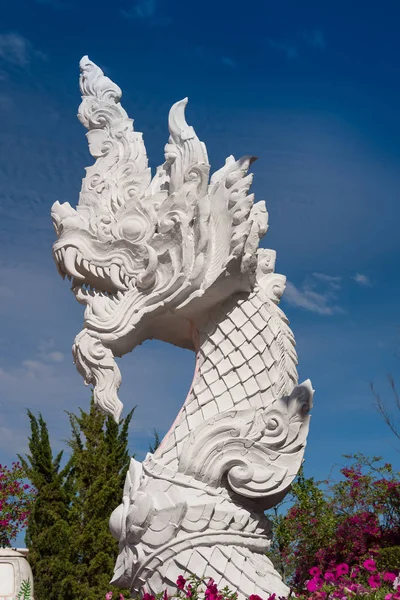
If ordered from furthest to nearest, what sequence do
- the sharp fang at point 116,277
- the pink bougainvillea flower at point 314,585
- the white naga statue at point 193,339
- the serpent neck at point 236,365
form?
the sharp fang at point 116,277 → the serpent neck at point 236,365 → the white naga statue at point 193,339 → the pink bougainvillea flower at point 314,585

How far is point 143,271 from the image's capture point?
3.77 metres

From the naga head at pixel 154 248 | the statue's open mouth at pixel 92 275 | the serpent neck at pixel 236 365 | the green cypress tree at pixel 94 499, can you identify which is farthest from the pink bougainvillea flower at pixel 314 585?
the green cypress tree at pixel 94 499

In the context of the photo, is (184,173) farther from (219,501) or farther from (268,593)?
(268,593)

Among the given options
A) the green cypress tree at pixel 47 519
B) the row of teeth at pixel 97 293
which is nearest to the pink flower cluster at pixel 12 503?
the green cypress tree at pixel 47 519

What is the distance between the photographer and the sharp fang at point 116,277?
12.6 feet

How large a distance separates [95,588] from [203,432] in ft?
20.7

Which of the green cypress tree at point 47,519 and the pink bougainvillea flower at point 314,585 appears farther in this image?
the green cypress tree at point 47,519

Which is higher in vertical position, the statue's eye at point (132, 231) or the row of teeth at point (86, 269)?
the statue's eye at point (132, 231)

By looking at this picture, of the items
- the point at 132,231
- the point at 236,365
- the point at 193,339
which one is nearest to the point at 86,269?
the point at 132,231

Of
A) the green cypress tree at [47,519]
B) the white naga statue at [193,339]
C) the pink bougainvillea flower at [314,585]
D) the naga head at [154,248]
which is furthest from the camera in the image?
the green cypress tree at [47,519]

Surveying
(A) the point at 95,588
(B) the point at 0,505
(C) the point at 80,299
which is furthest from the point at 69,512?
(C) the point at 80,299

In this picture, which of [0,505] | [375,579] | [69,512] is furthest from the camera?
[0,505]

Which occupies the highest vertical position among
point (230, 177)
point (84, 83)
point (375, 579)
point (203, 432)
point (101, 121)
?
point (84, 83)

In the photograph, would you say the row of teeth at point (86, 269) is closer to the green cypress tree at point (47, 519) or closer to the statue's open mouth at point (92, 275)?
the statue's open mouth at point (92, 275)
